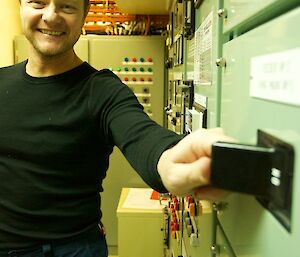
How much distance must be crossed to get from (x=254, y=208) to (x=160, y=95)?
283 cm

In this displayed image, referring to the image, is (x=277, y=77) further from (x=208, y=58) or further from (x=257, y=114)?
(x=208, y=58)

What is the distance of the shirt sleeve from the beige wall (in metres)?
2.42

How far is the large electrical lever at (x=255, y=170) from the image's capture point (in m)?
0.47

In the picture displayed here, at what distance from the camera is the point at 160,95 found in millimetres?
3439

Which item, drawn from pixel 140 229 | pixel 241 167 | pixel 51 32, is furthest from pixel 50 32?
pixel 140 229

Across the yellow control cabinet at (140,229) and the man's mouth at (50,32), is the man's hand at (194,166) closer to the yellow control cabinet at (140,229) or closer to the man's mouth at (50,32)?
the man's mouth at (50,32)

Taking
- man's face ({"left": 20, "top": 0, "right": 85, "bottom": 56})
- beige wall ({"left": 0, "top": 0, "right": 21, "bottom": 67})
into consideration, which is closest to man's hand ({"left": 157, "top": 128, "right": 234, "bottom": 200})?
man's face ({"left": 20, "top": 0, "right": 85, "bottom": 56})

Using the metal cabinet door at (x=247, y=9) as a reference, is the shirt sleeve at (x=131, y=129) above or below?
below

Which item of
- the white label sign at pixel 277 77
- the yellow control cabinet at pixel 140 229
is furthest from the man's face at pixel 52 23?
the yellow control cabinet at pixel 140 229

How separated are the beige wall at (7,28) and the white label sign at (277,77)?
9.99 ft

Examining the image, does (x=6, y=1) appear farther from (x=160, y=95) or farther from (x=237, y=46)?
(x=237, y=46)

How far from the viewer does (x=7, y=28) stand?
336 cm

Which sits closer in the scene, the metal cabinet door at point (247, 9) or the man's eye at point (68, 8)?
the metal cabinet door at point (247, 9)

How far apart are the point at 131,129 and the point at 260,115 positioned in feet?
1.14
